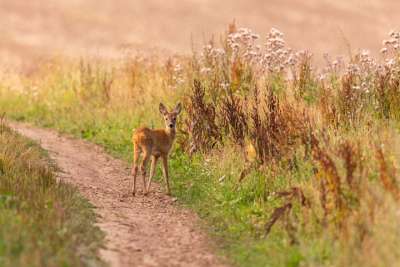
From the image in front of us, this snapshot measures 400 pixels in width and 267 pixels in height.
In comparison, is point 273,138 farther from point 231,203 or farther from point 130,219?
point 130,219

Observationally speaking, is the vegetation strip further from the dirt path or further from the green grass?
the dirt path

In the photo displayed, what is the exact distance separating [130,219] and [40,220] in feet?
6.75

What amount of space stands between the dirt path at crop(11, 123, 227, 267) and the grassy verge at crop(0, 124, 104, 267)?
28 cm

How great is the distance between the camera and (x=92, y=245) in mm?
9805

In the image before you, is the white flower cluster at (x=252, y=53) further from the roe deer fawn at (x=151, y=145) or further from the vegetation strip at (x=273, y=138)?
the roe deer fawn at (x=151, y=145)

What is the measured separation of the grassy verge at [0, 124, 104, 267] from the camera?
28.6ft

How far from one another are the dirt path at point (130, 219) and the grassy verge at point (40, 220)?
0.28 meters

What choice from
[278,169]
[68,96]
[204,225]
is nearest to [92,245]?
[204,225]

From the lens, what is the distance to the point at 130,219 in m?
11.7

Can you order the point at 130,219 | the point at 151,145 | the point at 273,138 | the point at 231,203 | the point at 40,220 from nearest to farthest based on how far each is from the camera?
1. the point at 40,220
2. the point at 130,219
3. the point at 231,203
4. the point at 273,138
5. the point at 151,145

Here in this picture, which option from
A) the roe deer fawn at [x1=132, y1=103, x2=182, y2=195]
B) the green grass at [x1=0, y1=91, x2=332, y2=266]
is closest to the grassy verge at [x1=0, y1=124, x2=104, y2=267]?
the roe deer fawn at [x1=132, y1=103, x2=182, y2=195]

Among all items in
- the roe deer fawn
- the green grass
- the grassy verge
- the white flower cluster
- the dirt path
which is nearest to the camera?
the grassy verge

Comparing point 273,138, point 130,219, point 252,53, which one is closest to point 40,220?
point 130,219

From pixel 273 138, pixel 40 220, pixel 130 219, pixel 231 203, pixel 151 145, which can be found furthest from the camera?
Result: pixel 151 145
